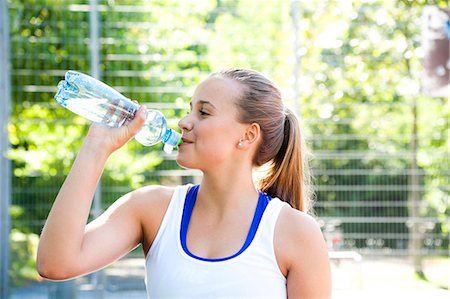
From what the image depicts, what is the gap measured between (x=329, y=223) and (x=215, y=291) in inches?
152

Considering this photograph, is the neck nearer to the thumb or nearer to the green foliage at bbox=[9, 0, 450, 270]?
the thumb

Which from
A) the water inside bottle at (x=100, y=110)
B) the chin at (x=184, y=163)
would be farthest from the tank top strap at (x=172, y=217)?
the water inside bottle at (x=100, y=110)

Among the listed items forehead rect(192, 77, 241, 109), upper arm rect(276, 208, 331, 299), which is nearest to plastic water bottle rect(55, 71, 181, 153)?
forehead rect(192, 77, 241, 109)

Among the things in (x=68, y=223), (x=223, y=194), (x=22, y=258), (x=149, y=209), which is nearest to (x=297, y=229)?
(x=223, y=194)

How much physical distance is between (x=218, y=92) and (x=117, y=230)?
0.36 metres

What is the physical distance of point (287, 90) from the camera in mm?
5422

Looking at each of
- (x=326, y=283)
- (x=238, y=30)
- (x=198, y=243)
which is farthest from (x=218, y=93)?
(x=238, y=30)

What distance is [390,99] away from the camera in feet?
18.1

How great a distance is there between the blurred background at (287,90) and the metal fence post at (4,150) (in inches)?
0.4

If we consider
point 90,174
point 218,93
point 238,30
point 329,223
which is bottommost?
point 329,223

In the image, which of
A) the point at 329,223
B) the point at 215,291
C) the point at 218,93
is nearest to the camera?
the point at 215,291

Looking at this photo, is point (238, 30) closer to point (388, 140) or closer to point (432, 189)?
point (388, 140)

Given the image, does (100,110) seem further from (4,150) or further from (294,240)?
(4,150)

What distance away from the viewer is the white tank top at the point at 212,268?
5.44 ft
